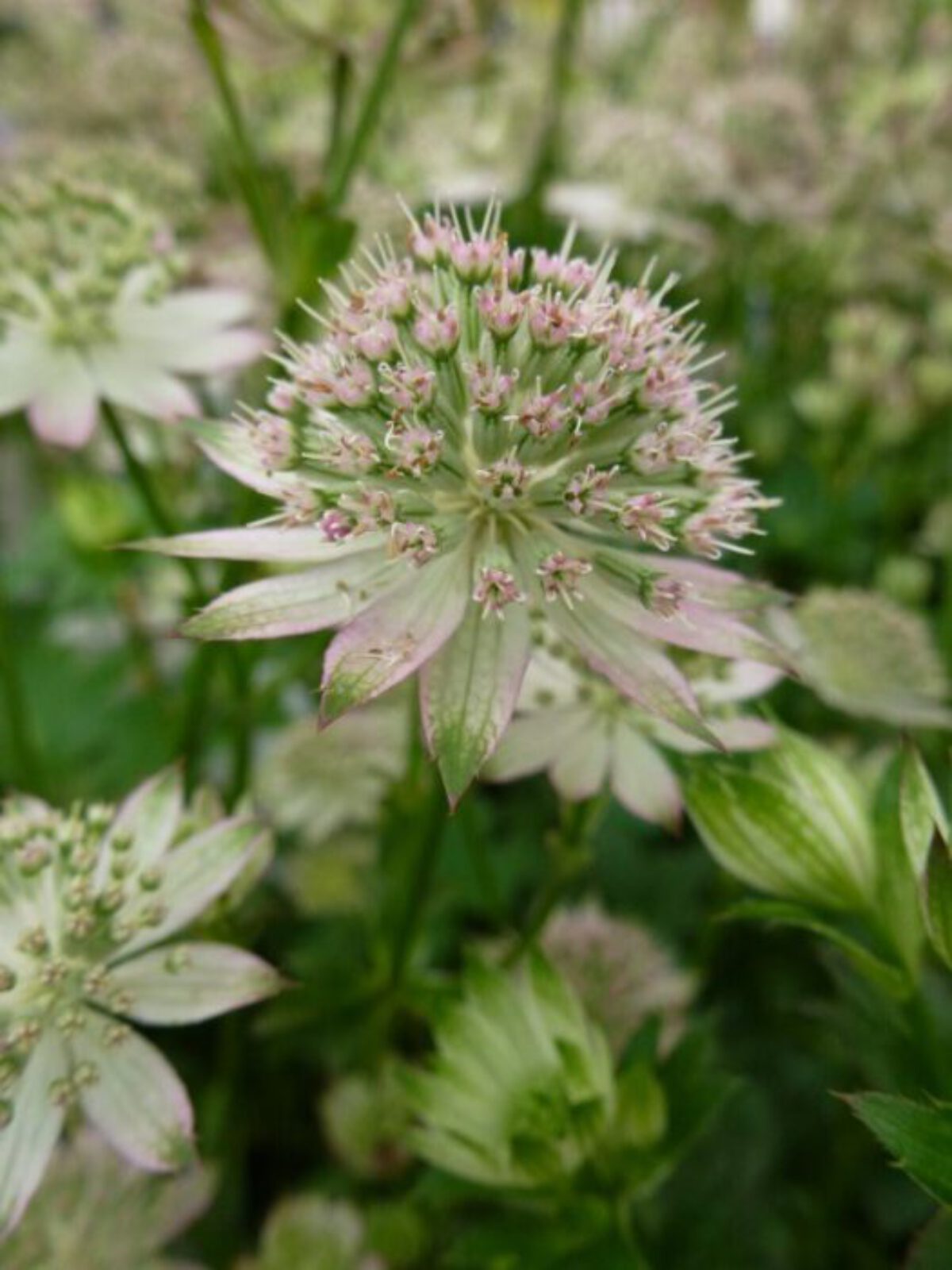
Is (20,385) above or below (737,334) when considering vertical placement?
below

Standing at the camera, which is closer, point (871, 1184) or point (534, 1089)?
point (534, 1089)

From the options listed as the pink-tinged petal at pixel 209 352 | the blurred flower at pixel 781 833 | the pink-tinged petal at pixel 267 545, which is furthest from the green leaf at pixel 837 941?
the pink-tinged petal at pixel 209 352

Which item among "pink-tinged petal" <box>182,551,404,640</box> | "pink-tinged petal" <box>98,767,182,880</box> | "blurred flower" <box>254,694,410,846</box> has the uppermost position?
"pink-tinged petal" <box>182,551,404,640</box>

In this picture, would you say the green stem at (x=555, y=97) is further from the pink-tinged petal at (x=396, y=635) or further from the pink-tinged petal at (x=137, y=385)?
the pink-tinged petal at (x=396, y=635)

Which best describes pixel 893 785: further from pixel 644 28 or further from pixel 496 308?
pixel 644 28

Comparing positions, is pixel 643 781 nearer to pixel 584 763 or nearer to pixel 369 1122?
pixel 584 763

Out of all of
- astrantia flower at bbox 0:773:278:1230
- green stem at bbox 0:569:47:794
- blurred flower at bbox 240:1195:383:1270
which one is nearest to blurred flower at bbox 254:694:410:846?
green stem at bbox 0:569:47:794

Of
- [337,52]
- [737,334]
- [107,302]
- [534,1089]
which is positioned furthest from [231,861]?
[737,334]

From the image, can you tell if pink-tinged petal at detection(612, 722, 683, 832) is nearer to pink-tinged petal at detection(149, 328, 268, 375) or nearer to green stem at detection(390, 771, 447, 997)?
green stem at detection(390, 771, 447, 997)
